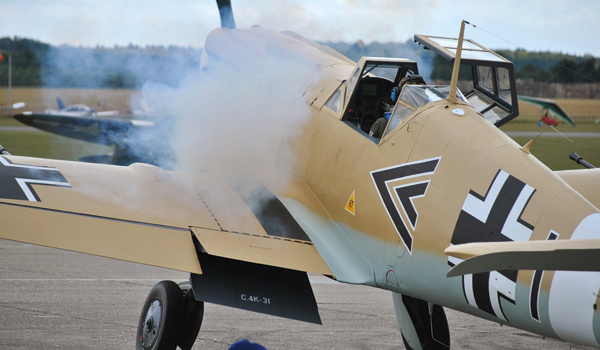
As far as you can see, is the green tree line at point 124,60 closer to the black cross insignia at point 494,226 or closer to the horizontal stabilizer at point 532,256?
the black cross insignia at point 494,226

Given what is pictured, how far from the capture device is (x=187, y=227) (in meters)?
6.02

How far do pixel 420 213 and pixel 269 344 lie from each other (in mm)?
3419

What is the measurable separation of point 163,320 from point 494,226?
12.4ft

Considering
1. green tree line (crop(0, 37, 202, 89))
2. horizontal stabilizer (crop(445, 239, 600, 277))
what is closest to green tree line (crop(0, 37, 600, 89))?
green tree line (crop(0, 37, 202, 89))

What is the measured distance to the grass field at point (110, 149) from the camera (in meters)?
29.9

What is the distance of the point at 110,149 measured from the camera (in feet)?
113

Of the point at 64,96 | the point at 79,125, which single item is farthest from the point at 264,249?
the point at 64,96

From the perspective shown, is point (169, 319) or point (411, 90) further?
point (169, 319)

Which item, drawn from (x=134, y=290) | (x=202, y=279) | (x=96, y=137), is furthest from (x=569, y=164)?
(x=202, y=279)

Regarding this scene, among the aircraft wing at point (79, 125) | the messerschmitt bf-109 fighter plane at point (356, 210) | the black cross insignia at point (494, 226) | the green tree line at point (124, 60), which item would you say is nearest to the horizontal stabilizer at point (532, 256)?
the messerschmitt bf-109 fighter plane at point (356, 210)

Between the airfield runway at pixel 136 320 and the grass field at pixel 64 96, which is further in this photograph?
the grass field at pixel 64 96

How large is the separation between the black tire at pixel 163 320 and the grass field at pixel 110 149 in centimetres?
2284

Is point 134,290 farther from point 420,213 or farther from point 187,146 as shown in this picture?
point 420,213

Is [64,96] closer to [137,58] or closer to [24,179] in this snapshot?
[137,58]
